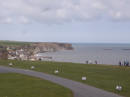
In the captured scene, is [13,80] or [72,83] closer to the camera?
[72,83]

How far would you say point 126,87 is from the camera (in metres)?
20.6

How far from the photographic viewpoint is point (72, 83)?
885 inches

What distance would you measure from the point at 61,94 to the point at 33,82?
19.6 feet

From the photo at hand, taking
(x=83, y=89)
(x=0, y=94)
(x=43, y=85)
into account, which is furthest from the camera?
(x=43, y=85)

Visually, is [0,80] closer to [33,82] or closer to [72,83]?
[33,82]

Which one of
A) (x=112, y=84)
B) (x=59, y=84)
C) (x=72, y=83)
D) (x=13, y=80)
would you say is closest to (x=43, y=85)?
(x=59, y=84)

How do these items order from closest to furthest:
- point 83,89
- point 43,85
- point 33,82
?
point 83,89 < point 43,85 < point 33,82

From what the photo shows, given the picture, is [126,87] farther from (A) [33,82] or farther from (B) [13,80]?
(B) [13,80]

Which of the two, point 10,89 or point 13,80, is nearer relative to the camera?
point 10,89

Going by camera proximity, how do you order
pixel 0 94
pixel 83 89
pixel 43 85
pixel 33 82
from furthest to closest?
pixel 33 82, pixel 43 85, pixel 83 89, pixel 0 94

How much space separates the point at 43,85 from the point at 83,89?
13.7 ft

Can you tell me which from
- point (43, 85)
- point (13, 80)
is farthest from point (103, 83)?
point (13, 80)

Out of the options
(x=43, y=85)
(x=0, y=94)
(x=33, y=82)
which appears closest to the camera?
(x=0, y=94)

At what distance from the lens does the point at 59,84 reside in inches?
866
